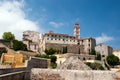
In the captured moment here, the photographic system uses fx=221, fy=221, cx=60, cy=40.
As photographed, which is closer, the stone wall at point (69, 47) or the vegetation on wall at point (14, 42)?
the vegetation on wall at point (14, 42)

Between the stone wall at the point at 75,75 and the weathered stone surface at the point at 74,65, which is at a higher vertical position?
the weathered stone surface at the point at 74,65

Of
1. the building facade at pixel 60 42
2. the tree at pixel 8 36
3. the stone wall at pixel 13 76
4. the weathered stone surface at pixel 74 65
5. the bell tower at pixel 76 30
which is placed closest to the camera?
the stone wall at pixel 13 76

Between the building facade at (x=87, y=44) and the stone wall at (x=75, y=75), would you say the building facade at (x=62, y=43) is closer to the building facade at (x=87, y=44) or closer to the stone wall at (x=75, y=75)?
the building facade at (x=87, y=44)

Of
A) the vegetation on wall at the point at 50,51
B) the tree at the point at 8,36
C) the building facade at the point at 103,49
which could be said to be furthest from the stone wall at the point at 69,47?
the tree at the point at 8,36

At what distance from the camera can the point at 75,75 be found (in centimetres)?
1223

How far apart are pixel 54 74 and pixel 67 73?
2.48 feet

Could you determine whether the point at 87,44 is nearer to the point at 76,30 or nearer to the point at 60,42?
the point at 60,42

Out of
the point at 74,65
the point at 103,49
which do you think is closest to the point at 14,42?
the point at 103,49

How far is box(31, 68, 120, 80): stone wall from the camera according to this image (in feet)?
39.6

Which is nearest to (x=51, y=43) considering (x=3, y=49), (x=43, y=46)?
(x=43, y=46)

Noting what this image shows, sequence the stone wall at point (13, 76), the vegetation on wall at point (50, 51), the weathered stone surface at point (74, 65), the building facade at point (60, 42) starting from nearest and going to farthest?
the stone wall at point (13, 76) < the weathered stone surface at point (74, 65) < the vegetation on wall at point (50, 51) < the building facade at point (60, 42)

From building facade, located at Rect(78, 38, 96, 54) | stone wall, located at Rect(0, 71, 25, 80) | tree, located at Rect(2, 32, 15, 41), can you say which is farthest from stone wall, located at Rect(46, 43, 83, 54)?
stone wall, located at Rect(0, 71, 25, 80)

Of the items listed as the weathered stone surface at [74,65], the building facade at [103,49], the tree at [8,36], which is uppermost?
the tree at [8,36]

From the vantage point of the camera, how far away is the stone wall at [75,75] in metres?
12.1
